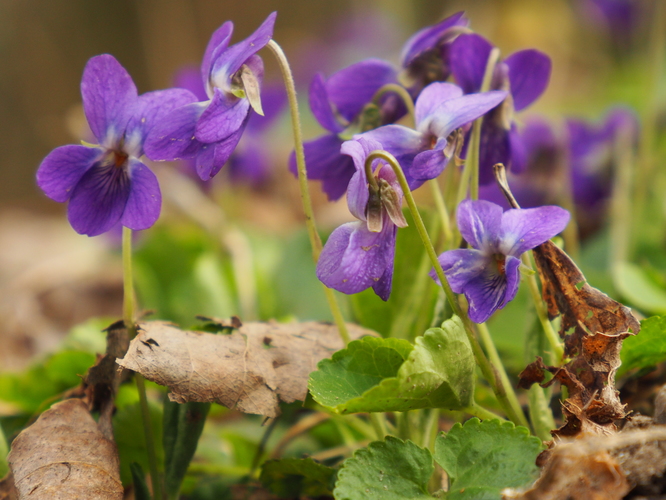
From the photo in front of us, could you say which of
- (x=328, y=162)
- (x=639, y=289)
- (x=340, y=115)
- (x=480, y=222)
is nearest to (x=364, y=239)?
(x=480, y=222)

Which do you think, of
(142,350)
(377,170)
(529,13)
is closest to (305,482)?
(142,350)

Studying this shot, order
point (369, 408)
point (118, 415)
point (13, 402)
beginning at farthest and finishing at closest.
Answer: point (13, 402) → point (118, 415) → point (369, 408)

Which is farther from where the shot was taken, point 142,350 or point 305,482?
point 305,482

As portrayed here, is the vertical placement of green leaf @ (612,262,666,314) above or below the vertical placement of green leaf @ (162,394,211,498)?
below

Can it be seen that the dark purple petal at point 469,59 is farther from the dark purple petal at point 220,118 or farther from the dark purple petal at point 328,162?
the dark purple petal at point 220,118

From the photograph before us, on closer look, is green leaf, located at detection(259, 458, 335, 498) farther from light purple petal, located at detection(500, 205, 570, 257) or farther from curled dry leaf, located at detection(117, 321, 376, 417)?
light purple petal, located at detection(500, 205, 570, 257)

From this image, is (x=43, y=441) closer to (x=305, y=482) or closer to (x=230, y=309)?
(x=305, y=482)

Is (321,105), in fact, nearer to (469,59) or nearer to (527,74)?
(469,59)

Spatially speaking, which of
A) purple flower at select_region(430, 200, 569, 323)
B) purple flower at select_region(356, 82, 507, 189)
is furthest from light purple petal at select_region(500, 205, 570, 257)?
purple flower at select_region(356, 82, 507, 189)
